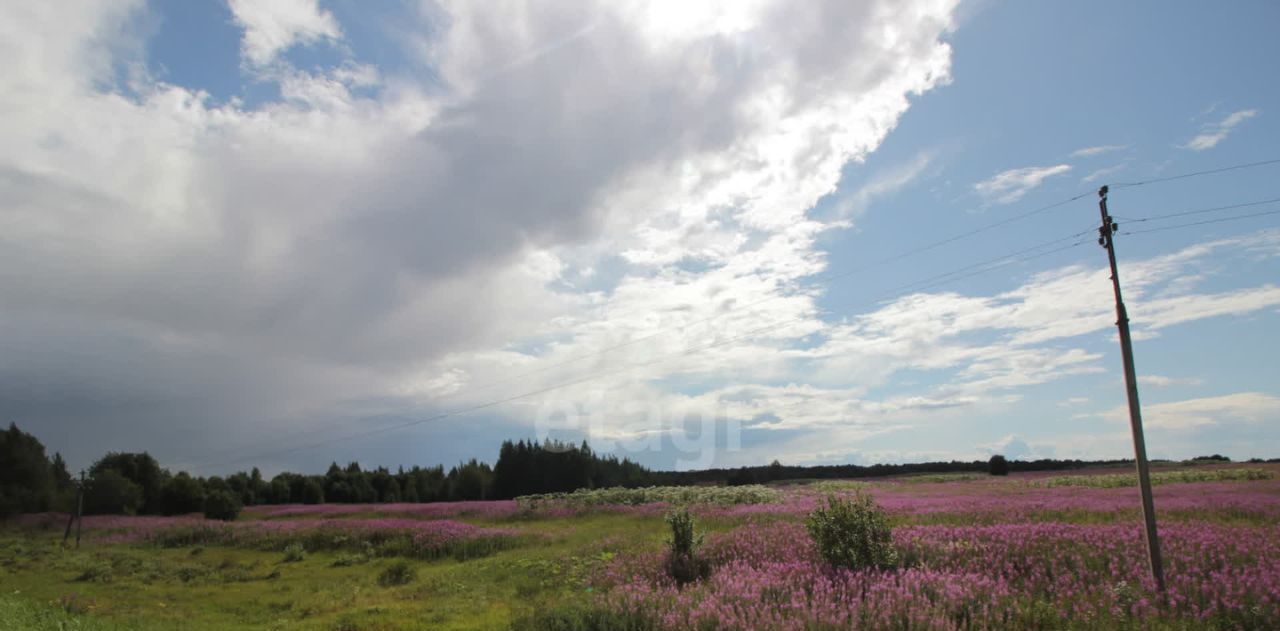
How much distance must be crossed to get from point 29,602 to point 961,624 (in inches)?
862

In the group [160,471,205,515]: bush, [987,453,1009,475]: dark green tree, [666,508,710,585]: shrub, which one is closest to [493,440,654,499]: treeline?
Answer: [160,471,205,515]: bush

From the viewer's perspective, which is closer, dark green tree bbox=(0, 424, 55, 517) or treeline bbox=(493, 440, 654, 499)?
dark green tree bbox=(0, 424, 55, 517)

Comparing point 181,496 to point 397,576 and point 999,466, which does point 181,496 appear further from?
point 999,466

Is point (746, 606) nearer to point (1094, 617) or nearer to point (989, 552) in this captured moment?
point (1094, 617)

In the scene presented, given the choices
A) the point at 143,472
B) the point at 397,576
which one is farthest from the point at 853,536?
the point at 143,472

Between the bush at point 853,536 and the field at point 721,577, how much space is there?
47 centimetres

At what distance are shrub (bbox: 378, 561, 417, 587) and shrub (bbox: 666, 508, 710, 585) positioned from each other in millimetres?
8753

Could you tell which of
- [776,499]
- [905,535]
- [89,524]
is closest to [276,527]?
[89,524]

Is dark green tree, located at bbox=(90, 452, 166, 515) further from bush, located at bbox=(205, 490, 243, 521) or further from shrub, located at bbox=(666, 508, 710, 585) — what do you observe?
shrub, located at bbox=(666, 508, 710, 585)

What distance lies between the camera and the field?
964 centimetres

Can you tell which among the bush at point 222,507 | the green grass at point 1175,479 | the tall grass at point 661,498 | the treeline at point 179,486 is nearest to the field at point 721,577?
the tall grass at point 661,498

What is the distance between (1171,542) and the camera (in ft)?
42.9

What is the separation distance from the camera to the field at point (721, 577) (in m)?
9.64

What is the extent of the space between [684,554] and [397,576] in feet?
33.0
